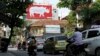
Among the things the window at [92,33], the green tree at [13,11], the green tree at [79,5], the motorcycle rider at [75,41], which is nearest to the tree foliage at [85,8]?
the green tree at [79,5]

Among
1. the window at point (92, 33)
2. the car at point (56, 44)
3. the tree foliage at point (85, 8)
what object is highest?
the window at point (92, 33)

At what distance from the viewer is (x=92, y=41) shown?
22.6 metres

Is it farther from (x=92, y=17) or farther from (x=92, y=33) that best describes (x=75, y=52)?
(x=92, y=17)

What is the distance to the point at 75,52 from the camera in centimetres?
2200

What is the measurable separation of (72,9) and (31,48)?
25576 mm

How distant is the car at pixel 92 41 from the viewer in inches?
877

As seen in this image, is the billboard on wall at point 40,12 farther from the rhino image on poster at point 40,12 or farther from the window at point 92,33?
the window at point 92,33

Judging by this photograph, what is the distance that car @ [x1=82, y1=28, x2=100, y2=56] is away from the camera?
2228 cm

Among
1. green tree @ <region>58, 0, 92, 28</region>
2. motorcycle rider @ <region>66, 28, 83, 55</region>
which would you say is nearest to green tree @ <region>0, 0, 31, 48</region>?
green tree @ <region>58, 0, 92, 28</region>

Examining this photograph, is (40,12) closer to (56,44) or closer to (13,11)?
(13,11)

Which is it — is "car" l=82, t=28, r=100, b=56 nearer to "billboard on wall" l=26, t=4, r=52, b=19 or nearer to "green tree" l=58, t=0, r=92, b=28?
"green tree" l=58, t=0, r=92, b=28

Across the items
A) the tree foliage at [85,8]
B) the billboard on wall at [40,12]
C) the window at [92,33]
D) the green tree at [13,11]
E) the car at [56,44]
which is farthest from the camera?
the billboard on wall at [40,12]

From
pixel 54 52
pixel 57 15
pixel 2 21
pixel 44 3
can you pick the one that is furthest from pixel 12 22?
pixel 57 15

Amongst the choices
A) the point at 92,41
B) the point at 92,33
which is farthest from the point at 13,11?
the point at 92,41
